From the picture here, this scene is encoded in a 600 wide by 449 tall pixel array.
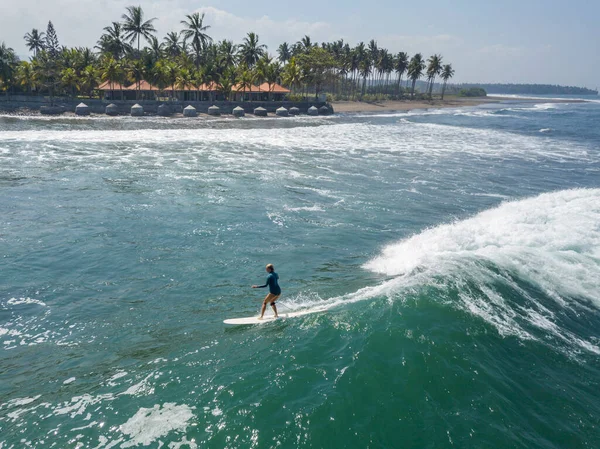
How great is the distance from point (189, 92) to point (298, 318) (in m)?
79.7

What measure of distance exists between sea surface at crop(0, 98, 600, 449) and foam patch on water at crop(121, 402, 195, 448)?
0.04m

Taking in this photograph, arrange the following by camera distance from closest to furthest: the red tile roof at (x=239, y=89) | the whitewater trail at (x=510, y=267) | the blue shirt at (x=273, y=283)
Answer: the blue shirt at (x=273, y=283) → the whitewater trail at (x=510, y=267) → the red tile roof at (x=239, y=89)

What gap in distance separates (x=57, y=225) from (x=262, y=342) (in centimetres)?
1489

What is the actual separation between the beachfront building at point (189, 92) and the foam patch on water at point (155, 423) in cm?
7537

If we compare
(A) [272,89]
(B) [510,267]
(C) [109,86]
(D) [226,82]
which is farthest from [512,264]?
(C) [109,86]

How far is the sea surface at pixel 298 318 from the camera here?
8656 millimetres

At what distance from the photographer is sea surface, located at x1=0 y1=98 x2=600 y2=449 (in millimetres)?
8656

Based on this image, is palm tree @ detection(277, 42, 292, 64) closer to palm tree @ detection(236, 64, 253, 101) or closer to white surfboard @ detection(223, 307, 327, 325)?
palm tree @ detection(236, 64, 253, 101)

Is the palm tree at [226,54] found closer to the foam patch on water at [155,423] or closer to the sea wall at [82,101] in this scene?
the sea wall at [82,101]

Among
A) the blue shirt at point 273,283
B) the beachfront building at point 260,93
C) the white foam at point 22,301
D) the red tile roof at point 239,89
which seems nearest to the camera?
the blue shirt at point 273,283

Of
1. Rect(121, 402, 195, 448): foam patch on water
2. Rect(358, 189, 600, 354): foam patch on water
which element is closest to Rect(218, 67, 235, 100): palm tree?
Rect(358, 189, 600, 354): foam patch on water

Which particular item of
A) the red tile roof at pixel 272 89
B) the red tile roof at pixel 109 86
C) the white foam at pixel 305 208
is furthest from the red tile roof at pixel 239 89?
the white foam at pixel 305 208

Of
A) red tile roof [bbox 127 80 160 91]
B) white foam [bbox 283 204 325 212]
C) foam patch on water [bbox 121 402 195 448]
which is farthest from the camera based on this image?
red tile roof [bbox 127 80 160 91]

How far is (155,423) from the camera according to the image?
28.2ft
